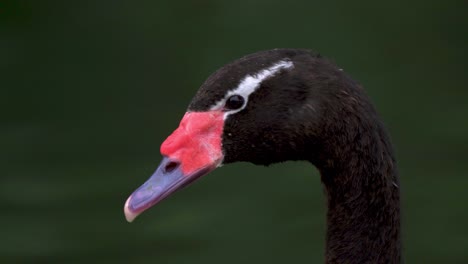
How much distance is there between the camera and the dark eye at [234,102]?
18.9ft

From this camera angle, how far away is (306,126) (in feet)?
19.0

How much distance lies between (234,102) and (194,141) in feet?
0.80

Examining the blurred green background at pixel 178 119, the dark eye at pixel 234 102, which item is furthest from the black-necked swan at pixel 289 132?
the blurred green background at pixel 178 119

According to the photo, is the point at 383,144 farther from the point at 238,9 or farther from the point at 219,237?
the point at 238,9

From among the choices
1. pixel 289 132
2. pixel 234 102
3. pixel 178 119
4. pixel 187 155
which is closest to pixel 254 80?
pixel 234 102

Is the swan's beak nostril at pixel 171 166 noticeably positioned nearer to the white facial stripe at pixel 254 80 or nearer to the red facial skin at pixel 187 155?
the red facial skin at pixel 187 155

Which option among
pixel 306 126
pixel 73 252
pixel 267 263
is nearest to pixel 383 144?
pixel 306 126

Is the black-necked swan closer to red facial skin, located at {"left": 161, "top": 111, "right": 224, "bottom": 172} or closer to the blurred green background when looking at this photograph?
red facial skin, located at {"left": 161, "top": 111, "right": 224, "bottom": 172}

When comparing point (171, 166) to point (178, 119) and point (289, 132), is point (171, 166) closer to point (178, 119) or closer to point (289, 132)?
point (289, 132)

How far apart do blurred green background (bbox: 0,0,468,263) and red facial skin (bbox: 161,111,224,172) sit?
2.78 metres

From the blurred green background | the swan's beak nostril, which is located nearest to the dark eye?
the swan's beak nostril

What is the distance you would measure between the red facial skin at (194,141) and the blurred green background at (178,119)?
278 centimetres

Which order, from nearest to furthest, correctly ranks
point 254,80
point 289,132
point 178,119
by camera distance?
1. point 254,80
2. point 289,132
3. point 178,119

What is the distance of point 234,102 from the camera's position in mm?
5793
